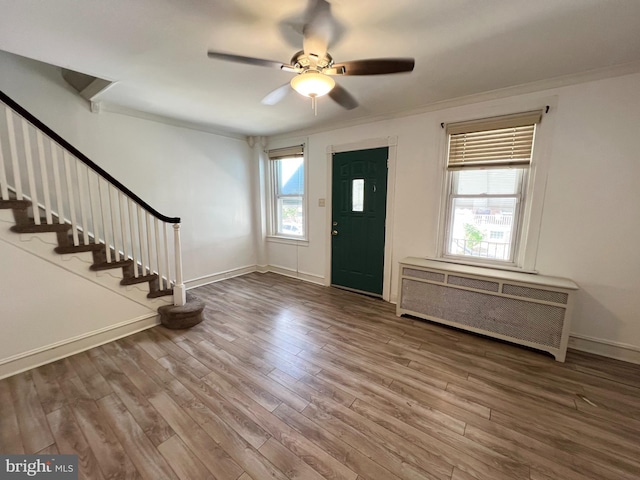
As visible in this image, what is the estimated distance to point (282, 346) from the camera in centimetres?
250

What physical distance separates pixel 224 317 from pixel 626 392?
143 inches

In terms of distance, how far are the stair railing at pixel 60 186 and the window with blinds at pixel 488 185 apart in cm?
324

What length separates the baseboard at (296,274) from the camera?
4.34 m

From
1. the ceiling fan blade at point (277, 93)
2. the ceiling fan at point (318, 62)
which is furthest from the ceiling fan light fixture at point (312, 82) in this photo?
the ceiling fan blade at point (277, 93)

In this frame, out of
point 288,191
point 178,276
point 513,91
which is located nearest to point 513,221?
point 513,91

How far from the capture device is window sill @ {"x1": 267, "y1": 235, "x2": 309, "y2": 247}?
4461 millimetres

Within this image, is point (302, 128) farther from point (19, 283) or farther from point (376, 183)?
point (19, 283)

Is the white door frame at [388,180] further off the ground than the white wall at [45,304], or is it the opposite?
the white door frame at [388,180]

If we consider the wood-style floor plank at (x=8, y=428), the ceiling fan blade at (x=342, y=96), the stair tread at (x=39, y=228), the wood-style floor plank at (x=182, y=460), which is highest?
the ceiling fan blade at (x=342, y=96)

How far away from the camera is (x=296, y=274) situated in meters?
4.62

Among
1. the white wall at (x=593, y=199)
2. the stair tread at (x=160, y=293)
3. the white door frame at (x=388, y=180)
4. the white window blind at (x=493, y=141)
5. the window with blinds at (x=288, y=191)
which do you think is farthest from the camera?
the window with blinds at (x=288, y=191)

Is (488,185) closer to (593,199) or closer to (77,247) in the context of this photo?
(593,199)

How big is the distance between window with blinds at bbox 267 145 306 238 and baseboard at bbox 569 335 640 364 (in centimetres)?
357

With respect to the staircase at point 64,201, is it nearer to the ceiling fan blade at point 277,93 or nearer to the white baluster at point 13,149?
the white baluster at point 13,149
